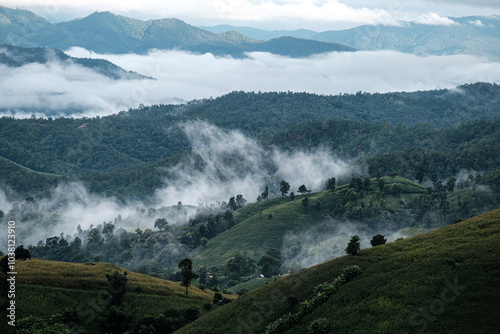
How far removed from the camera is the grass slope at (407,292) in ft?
199

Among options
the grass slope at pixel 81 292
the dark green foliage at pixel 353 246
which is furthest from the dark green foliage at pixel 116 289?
the dark green foliage at pixel 353 246

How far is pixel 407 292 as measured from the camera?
6850 cm

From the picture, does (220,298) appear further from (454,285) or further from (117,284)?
(454,285)

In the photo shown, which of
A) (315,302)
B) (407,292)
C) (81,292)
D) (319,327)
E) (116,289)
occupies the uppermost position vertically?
(407,292)

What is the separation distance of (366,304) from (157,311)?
4981cm

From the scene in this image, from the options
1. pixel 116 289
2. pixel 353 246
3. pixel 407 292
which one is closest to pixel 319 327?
pixel 407 292

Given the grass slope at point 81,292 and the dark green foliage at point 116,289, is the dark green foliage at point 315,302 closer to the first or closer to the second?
the grass slope at point 81,292

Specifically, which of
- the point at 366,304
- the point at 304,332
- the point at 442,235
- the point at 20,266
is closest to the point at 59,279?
the point at 20,266

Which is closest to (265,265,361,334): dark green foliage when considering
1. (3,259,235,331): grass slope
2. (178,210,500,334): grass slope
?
(178,210,500,334): grass slope

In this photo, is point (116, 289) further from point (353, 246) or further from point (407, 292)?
point (407, 292)

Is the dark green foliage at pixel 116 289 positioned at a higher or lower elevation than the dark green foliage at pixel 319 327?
lower

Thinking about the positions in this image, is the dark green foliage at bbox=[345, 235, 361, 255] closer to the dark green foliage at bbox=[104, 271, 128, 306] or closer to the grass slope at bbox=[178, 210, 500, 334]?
the grass slope at bbox=[178, 210, 500, 334]

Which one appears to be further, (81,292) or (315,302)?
(81,292)

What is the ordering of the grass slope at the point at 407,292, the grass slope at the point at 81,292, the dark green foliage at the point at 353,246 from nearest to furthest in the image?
the grass slope at the point at 407,292, the dark green foliage at the point at 353,246, the grass slope at the point at 81,292
